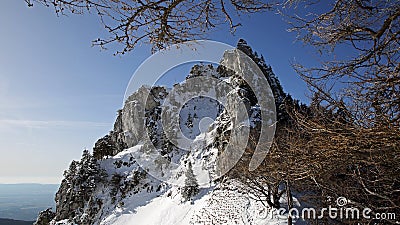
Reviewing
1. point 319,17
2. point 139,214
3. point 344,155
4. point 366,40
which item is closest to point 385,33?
point 366,40

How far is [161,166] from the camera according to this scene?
90.1 feet

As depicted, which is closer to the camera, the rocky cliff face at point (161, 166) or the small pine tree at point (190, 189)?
the rocky cliff face at point (161, 166)

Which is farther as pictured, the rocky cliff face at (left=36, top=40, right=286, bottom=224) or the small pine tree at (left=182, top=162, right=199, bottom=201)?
the small pine tree at (left=182, top=162, right=199, bottom=201)

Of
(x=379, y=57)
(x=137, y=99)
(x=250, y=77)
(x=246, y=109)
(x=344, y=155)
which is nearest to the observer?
(x=344, y=155)

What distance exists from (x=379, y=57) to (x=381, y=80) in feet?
1.54

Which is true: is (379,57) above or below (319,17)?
below

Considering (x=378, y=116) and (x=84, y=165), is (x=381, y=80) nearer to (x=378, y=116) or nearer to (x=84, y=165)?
(x=378, y=116)

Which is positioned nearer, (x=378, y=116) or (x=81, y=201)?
(x=378, y=116)

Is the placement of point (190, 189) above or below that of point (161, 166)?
below

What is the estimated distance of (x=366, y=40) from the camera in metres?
2.41

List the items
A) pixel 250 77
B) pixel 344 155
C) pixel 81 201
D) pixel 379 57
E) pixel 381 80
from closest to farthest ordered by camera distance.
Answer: pixel 381 80 < pixel 344 155 < pixel 379 57 < pixel 81 201 < pixel 250 77

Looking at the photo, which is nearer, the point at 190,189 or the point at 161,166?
the point at 190,189

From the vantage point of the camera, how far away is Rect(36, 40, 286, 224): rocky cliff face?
602 inches

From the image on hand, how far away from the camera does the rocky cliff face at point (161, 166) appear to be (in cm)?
1530
